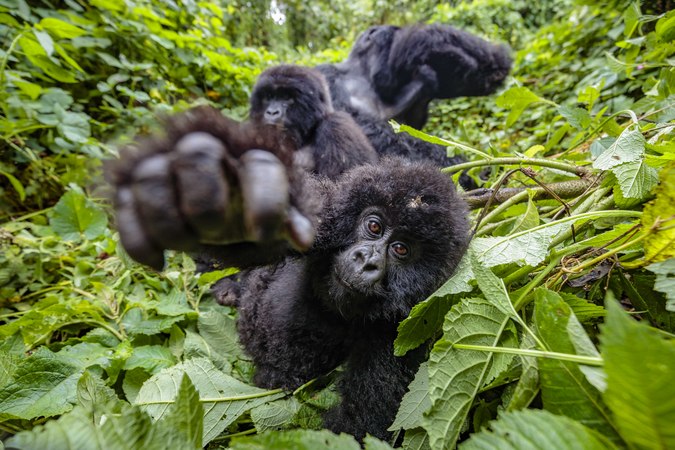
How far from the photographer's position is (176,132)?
760 millimetres

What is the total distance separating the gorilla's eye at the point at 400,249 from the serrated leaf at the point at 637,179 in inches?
23.0

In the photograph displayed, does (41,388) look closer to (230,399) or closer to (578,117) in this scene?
(230,399)

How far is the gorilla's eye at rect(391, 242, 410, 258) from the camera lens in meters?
1.23

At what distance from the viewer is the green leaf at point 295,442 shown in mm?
→ 505

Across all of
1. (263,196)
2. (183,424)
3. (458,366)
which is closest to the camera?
(183,424)

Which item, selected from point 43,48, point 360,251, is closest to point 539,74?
point 360,251

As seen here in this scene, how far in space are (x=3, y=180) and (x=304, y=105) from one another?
6.03ft

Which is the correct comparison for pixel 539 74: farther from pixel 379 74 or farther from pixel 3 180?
pixel 3 180

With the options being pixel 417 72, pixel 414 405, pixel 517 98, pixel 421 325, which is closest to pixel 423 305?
pixel 421 325

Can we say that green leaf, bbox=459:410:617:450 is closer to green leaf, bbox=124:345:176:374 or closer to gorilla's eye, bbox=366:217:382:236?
gorilla's eye, bbox=366:217:382:236

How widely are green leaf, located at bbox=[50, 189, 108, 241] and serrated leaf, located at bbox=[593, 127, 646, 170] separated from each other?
215 centimetres

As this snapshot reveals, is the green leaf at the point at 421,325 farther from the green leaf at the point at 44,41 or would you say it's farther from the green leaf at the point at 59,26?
the green leaf at the point at 59,26

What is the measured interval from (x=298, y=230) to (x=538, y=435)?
0.50 metres

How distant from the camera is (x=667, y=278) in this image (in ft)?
2.30
